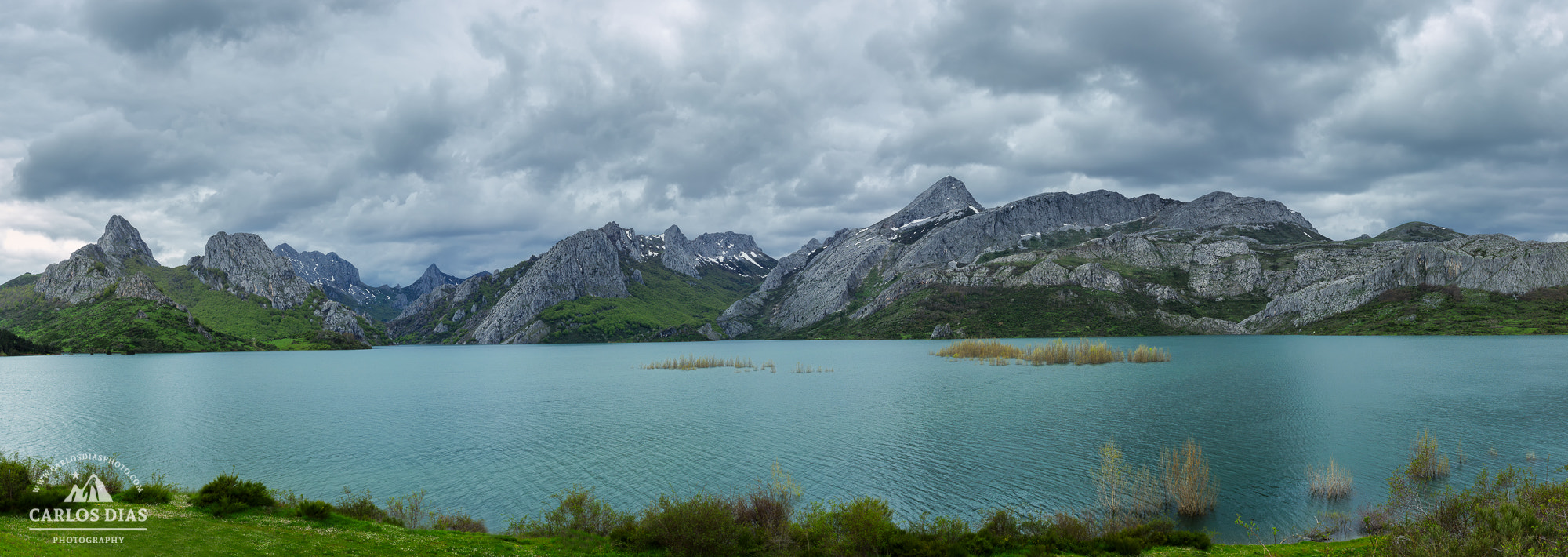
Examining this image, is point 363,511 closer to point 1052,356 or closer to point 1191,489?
point 1191,489

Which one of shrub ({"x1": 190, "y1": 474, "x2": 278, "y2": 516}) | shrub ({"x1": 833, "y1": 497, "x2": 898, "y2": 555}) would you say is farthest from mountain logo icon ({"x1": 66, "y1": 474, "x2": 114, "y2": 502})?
shrub ({"x1": 833, "y1": 497, "x2": 898, "y2": 555})

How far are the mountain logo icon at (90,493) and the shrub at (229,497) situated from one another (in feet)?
9.76

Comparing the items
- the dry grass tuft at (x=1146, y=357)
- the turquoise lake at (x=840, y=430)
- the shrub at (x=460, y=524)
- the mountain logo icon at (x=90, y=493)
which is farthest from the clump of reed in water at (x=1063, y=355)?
the mountain logo icon at (x=90, y=493)

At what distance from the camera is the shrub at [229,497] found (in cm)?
2730

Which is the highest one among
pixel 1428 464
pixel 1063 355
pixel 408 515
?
pixel 1063 355

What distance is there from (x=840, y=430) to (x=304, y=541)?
44.7m

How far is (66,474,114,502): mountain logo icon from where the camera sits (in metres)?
25.1

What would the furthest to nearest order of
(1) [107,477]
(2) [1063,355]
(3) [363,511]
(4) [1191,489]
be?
(2) [1063,355] → (4) [1191,489] → (1) [107,477] → (3) [363,511]

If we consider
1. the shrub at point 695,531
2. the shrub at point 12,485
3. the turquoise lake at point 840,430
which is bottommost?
the turquoise lake at point 840,430

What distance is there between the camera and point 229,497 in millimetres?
27844

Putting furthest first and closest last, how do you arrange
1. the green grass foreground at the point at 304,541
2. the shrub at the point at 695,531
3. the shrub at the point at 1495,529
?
the shrub at the point at 695,531
the green grass foreground at the point at 304,541
the shrub at the point at 1495,529

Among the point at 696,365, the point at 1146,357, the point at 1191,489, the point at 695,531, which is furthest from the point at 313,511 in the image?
the point at 1146,357

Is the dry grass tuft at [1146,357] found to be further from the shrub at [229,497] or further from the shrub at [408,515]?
the shrub at [229,497]

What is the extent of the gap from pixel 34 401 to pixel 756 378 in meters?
107
